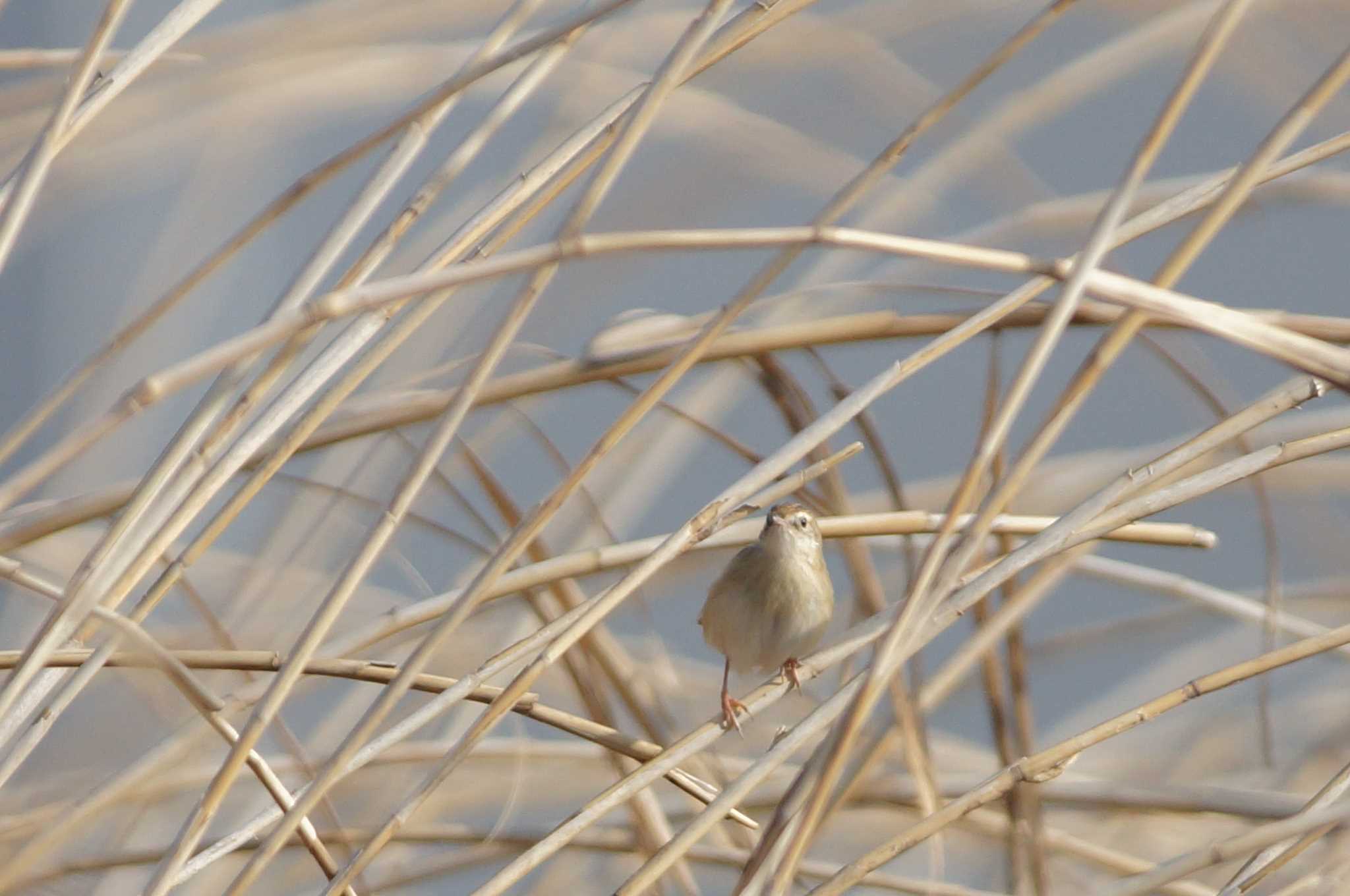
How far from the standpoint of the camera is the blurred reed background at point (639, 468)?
117 cm

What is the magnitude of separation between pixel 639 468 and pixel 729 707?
0.37 metres

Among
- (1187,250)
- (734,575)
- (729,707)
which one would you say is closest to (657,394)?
(1187,250)

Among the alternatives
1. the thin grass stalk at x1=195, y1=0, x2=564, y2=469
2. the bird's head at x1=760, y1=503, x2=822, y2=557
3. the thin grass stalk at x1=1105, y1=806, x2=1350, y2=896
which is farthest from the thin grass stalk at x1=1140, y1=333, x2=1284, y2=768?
the bird's head at x1=760, y1=503, x2=822, y2=557

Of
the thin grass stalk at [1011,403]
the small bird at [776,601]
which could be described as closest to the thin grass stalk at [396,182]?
the thin grass stalk at [1011,403]

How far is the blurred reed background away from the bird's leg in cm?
3

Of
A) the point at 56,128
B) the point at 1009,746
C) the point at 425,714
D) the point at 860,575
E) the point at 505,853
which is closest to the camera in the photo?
the point at 56,128

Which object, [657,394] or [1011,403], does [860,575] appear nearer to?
[657,394]

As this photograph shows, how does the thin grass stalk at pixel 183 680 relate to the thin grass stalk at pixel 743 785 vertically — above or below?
above

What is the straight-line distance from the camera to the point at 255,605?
6.27ft

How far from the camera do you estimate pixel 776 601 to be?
8.25 feet

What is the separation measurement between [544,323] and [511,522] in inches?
9.5

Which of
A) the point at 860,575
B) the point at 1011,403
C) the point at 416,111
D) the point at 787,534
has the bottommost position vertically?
the point at 1011,403

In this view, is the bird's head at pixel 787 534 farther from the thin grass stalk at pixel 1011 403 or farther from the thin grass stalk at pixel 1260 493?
the thin grass stalk at pixel 1011 403

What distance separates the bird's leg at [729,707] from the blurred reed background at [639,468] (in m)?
0.03
